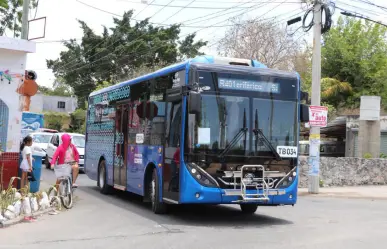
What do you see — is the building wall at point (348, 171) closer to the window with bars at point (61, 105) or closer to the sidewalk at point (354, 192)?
the sidewalk at point (354, 192)

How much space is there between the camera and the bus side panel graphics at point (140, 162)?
11.3 metres

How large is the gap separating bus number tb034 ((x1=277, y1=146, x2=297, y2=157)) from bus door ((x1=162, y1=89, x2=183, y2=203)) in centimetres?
214

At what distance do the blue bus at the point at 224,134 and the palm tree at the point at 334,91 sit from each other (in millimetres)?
24688

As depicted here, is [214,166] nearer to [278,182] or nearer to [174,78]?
[278,182]

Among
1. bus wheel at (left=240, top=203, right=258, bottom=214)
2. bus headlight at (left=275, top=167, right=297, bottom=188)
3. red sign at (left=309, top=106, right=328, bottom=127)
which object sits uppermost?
red sign at (left=309, top=106, right=328, bottom=127)

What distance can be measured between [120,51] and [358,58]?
20466 millimetres

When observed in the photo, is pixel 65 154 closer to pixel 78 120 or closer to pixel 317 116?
pixel 317 116

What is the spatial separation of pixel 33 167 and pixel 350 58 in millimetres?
29397

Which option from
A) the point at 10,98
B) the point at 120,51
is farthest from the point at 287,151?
the point at 120,51

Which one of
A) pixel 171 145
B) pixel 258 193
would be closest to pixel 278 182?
pixel 258 193

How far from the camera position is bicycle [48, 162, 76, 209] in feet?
39.6

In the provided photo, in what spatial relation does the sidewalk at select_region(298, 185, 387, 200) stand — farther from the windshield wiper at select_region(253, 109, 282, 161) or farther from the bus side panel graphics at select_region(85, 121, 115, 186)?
the windshield wiper at select_region(253, 109, 282, 161)

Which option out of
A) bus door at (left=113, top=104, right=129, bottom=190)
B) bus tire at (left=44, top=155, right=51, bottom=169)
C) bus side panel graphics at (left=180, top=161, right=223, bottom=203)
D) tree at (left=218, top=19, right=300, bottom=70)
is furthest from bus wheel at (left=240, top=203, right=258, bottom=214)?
tree at (left=218, top=19, right=300, bottom=70)

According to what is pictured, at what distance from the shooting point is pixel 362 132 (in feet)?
73.3
